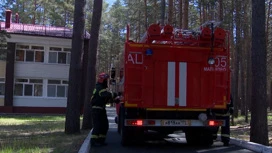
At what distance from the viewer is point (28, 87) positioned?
32.8 meters

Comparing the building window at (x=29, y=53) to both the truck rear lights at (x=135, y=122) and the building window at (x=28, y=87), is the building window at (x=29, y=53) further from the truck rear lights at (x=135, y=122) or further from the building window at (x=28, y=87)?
the truck rear lights at (x=135, y=122)

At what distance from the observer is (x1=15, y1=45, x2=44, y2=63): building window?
32594 mm

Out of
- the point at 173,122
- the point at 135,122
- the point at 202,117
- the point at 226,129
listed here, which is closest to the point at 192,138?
the point at 226,129

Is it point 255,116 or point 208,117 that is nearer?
point 208,117

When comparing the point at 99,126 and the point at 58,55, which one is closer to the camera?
the point at 99,126

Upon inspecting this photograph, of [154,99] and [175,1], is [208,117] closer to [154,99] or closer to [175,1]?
[154,99]

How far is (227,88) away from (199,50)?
1.28 metres

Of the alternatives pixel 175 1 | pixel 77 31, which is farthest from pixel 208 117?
pixel 175 1

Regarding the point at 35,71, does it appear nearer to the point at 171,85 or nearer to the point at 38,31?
the point at 38,31

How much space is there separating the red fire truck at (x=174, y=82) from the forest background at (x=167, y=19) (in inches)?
480

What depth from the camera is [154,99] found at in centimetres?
984

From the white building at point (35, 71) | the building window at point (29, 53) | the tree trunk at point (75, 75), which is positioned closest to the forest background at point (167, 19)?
the white building at point (35, 71)

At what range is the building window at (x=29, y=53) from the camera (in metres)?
32.6

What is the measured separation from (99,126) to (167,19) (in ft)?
71.2
